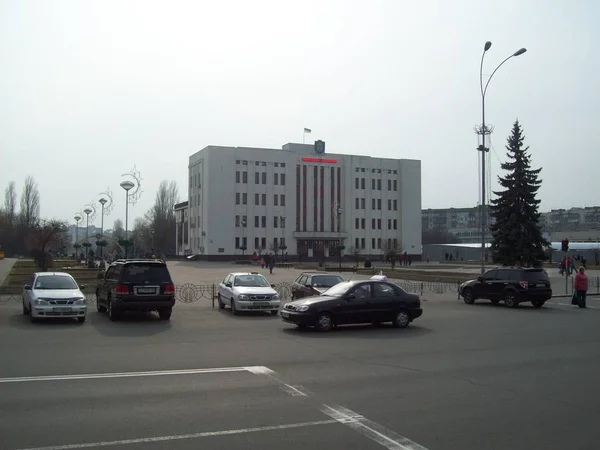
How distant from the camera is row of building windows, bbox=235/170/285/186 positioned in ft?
301

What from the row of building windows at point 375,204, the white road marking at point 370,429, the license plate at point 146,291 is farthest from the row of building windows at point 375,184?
the white road marking at point 370,429

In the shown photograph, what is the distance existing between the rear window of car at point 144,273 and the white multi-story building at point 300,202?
223 feet

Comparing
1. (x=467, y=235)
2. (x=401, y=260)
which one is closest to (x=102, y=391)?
(x=401, y=260)

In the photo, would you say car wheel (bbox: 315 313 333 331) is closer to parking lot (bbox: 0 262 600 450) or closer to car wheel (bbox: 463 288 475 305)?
parking lot (bbox: 0 262 600 450)

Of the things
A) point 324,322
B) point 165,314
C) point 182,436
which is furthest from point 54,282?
point 182,436

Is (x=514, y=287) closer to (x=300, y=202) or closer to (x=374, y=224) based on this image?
(x=300, y=202)

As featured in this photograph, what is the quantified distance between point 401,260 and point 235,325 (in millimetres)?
67141

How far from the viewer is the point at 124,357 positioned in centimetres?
1150

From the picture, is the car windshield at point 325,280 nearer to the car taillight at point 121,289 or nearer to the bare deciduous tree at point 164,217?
the car taillight at point 121,289

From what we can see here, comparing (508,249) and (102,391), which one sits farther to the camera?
(508,249)

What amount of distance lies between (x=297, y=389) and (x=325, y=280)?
1362 cm

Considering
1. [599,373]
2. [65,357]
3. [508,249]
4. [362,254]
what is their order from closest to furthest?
[599,373] → [65,357] → [508,249] → [362,254]

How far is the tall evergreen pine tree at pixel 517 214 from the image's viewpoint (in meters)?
47.4

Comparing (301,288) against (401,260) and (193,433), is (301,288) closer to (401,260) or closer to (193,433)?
(193,433)
